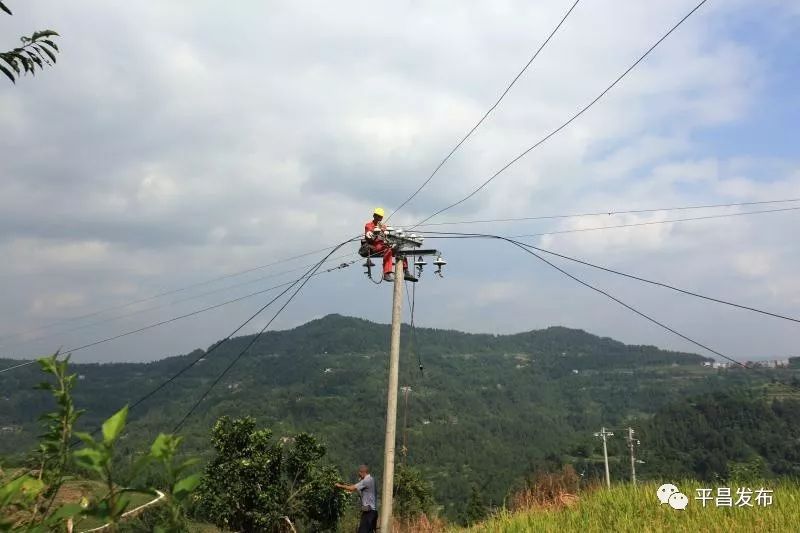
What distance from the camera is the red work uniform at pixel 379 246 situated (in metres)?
15.0

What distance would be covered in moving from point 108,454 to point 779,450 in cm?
17935

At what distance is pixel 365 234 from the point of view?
1512 cm

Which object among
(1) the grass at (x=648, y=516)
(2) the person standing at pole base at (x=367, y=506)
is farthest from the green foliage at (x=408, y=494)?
(1) the grass at (x=648, y=516)

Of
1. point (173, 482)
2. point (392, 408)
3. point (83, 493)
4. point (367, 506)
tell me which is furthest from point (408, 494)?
point (173, 482)

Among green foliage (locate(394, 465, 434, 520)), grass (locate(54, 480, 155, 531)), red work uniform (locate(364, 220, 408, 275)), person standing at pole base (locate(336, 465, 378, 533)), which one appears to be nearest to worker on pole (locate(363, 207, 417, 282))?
red work uniform (locate(364, 220, 408, 275))

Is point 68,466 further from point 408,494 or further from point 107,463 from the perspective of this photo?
→ point 408,494

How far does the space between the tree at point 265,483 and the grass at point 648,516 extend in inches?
577

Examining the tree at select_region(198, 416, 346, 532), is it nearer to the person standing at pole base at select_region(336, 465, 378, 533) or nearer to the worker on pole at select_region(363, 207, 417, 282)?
the person standing at pole base at select_region(336, 465, 378, 533)

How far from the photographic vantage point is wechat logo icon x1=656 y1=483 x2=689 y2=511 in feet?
32.5

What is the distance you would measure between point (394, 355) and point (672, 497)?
640cm

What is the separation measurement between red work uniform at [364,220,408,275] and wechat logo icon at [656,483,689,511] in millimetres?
7574

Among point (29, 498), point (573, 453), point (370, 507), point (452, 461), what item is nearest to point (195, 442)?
→ point (452, 461)

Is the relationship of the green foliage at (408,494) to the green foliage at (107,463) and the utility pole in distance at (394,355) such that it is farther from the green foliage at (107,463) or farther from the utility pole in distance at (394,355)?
the green foliage at (107,463)

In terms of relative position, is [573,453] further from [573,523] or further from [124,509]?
[124,509]
